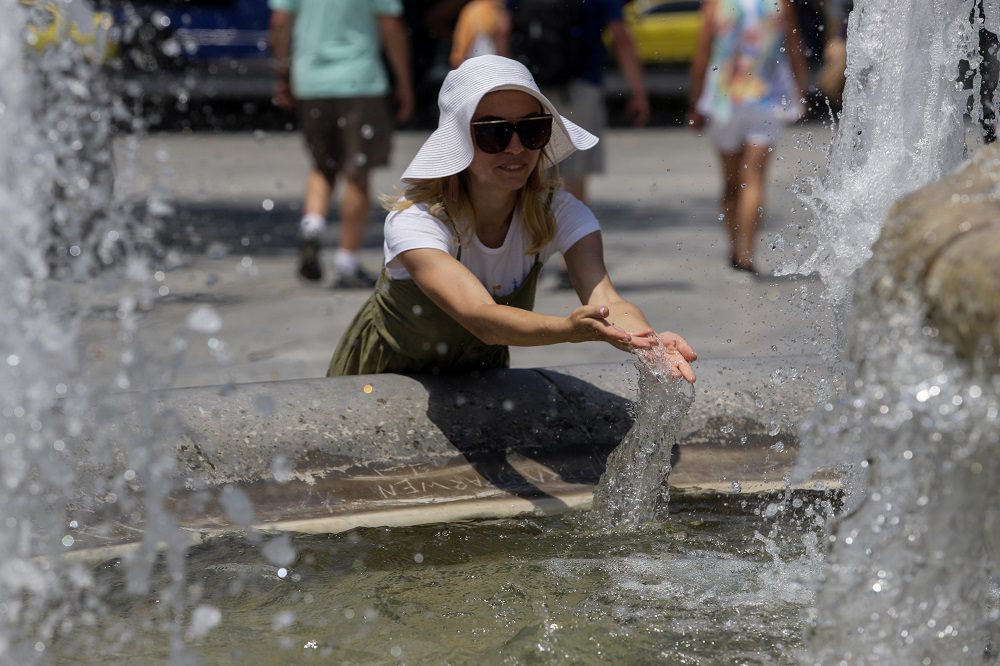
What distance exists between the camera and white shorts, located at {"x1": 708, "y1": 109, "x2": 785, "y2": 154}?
6727mm

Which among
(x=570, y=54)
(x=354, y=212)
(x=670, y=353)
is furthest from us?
(x=354, y=212)

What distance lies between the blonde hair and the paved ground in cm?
62

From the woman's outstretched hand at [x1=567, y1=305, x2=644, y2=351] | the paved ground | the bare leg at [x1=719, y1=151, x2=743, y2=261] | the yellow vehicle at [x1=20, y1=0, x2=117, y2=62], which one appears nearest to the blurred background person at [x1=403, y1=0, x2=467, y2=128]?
the paved ground

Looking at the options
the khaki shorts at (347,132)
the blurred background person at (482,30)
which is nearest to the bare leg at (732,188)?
the blurred background person at (482,30)

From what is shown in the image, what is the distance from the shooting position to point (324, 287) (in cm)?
712

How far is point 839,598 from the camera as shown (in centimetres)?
233

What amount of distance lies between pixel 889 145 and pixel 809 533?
0.98 metres

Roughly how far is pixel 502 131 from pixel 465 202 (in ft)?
0.70

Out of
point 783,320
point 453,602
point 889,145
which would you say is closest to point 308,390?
point 453,602

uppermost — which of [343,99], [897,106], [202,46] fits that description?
[897,106]

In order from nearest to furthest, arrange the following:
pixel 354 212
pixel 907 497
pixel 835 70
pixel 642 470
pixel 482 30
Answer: pixel 907 497
pixel 642 470
pixel 835 70
pixel 482 30
pixel 354 212

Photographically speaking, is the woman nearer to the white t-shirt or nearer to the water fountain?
the white t-shirt

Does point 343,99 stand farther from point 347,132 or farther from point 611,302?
point 611,302

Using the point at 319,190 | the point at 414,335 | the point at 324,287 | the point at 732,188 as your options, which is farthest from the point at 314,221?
the point at 414,335
